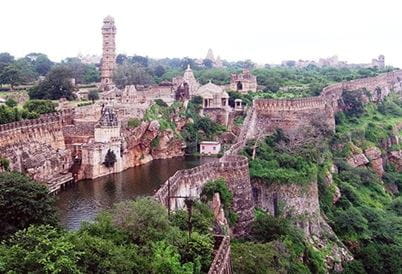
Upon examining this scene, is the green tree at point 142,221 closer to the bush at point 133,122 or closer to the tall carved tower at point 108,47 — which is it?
the bush at point 133,122

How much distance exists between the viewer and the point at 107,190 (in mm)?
38562

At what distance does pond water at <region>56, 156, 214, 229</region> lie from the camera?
32.8 meters

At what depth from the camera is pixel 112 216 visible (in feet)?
63.6

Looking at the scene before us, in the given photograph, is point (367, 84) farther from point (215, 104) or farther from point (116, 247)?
point (116, 247)

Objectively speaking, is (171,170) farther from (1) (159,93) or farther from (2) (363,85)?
(2) (363,85)

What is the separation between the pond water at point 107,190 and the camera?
3278 cm

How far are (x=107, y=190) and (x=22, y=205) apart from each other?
16681mm

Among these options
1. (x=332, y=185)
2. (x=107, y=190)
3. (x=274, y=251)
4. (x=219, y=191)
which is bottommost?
(x=274, y=251)

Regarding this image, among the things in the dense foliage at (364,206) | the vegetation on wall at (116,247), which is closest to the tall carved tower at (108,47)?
the dense foliage at (364,206)

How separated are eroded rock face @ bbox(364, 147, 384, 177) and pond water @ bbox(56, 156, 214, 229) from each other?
53.9ft

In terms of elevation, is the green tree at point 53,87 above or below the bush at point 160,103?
above

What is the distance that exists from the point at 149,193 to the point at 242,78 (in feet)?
112

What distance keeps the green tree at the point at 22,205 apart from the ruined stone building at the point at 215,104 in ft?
120

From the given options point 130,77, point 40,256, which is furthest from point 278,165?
point 130,77
